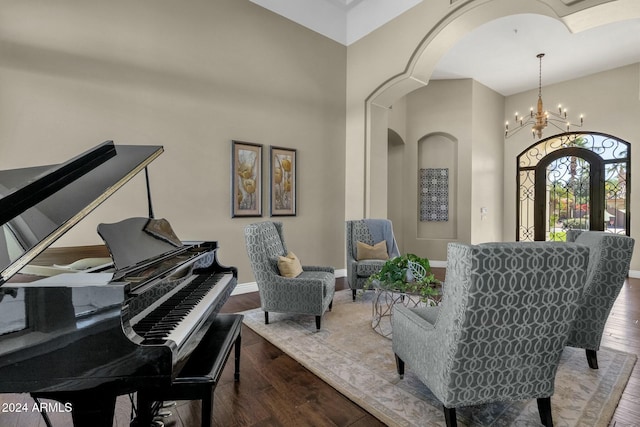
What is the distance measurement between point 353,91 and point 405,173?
2475 millimetres

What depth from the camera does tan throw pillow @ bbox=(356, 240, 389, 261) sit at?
13.8 ft

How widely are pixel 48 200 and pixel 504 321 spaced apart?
2109mm

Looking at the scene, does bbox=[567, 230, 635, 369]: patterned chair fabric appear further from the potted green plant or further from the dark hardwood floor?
the potted green plant

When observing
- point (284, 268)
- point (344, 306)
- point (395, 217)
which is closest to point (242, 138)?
point (284, 268)

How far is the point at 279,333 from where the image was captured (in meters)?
2.93

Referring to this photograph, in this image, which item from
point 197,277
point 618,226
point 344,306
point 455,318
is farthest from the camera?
point 618,226

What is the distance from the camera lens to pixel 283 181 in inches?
187

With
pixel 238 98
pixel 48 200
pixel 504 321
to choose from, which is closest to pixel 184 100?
pixel 238 98

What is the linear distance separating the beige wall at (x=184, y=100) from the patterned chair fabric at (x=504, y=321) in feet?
11.0

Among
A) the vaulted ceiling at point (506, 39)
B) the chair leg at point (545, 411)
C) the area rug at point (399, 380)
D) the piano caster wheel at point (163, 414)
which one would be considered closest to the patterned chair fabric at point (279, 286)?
the area rug at point (399, 380)

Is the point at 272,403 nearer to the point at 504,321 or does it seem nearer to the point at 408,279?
the point at 504,321

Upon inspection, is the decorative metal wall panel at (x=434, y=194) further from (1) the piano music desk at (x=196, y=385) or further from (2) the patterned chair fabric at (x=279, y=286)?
(1) the piano music desk at (x=196, y=385)

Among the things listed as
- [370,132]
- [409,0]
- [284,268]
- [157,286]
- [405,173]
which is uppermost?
[409,0]

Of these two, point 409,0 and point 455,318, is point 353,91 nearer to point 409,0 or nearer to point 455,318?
point 409,0
